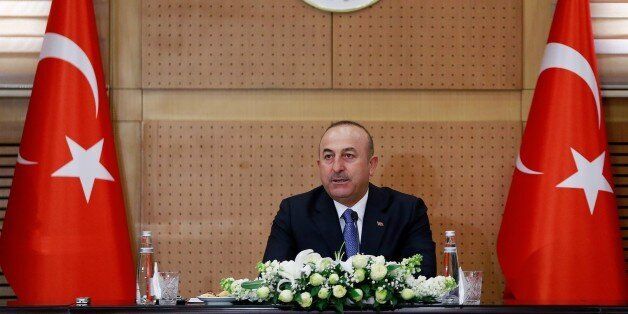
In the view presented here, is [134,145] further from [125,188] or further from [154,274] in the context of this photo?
[154,274]

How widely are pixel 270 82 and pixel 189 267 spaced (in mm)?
1190

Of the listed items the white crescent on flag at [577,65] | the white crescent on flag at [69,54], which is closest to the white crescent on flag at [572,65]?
Answer: the white crescent on flag at [577,65]

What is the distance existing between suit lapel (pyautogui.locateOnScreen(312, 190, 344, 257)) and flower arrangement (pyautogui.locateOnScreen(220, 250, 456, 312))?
1.05 m

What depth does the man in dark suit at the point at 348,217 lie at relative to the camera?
4238 mm

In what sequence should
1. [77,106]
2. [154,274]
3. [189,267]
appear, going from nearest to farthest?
[154,274] < [77,106] < [189,267]

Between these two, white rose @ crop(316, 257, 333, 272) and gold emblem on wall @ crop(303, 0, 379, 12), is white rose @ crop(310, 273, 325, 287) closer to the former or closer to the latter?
white rose @ crop(316, 257, 333, 272)

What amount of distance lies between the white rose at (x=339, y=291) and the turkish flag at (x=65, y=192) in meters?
2.24

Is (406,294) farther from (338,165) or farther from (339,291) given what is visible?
(338,165)

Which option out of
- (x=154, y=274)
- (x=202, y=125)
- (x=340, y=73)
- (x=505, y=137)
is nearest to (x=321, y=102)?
(x=340, y=73)

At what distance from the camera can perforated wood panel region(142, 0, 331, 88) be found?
17.4ft

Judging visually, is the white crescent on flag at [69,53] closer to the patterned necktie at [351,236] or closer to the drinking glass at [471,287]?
the patterned necktie at [351,236]

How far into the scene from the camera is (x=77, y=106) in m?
4.95

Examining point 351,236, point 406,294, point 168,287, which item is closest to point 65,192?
point 351,236

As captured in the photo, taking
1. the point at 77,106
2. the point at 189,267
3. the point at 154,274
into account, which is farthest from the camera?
the point at 189,267
